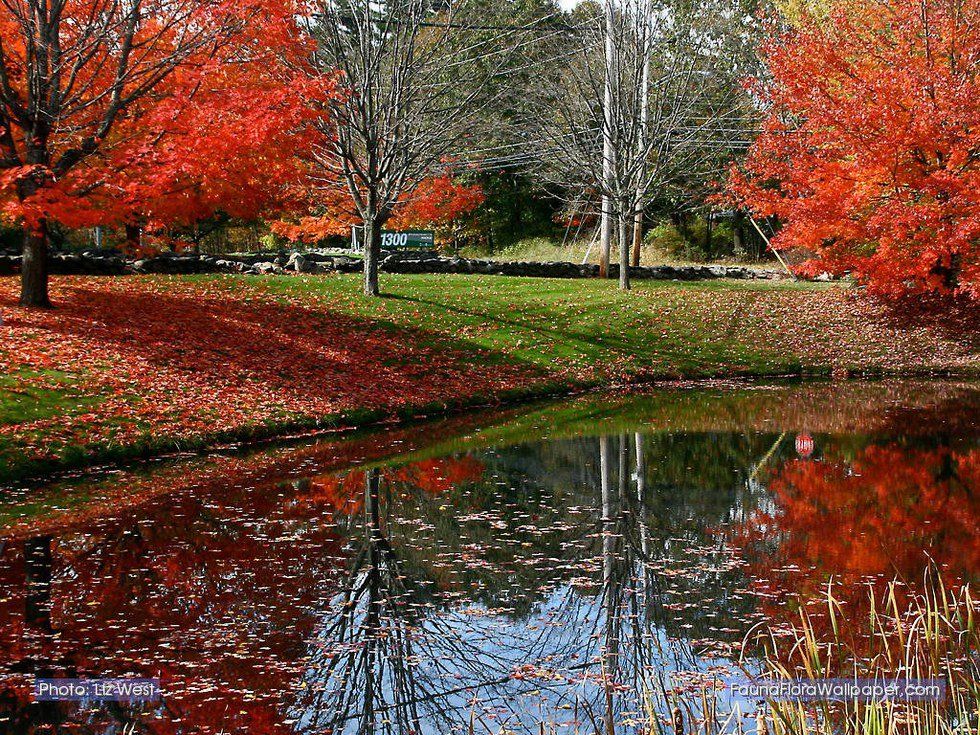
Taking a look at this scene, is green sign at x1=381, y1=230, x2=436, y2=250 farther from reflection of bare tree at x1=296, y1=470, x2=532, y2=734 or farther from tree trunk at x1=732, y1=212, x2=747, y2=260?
reflection of bare tree at x1=296, y1=470, x2=532, y2=734

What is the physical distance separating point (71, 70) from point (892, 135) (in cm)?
1767

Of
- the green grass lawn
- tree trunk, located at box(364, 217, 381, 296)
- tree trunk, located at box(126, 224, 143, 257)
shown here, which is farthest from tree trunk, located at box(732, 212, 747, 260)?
tree trunk, located at box(126, 224, 143, 257)

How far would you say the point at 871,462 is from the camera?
42.9ft

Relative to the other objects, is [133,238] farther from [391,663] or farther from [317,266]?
[391,663]

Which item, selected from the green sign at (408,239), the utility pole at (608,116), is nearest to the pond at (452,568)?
the utility pole at (608,116)

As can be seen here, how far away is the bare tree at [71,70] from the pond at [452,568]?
649 cm

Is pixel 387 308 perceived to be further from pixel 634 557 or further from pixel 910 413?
pixel 634 557

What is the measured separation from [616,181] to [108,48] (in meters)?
14.9

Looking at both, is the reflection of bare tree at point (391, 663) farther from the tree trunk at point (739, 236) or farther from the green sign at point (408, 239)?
the tree trunk at point (739, 236)

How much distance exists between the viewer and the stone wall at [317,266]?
906 inches

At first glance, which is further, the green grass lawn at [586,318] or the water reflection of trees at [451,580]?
the green grass lawn at [586,318]

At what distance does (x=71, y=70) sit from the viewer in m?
16.3

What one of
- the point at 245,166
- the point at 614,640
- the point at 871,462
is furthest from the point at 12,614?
the point at 245,166

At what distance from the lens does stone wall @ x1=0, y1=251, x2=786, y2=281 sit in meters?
23.0
